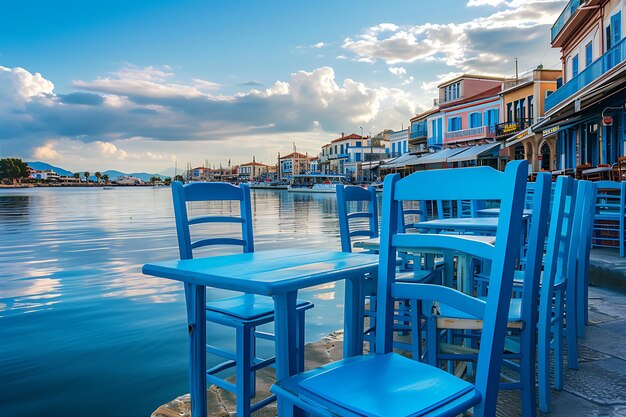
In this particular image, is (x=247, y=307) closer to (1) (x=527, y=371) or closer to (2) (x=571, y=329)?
(1) (x=527, y=371)

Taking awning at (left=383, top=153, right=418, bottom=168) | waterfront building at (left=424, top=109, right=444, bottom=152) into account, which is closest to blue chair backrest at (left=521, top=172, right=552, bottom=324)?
awning at (left=383, top=153, right=418, bottom=168)

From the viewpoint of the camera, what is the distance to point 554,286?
229cm

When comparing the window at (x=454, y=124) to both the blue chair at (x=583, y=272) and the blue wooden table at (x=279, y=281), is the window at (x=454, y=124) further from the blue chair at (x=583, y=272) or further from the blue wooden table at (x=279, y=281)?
the blue wooden table at (x=279, y=281)

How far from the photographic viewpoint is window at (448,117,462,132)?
35.1 m

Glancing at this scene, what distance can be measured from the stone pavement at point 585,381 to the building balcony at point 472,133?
28.9 metres

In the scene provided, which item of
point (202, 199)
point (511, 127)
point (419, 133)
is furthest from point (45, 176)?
point (202, 199)

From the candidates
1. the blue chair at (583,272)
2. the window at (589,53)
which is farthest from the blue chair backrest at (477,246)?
the window at (589,53)

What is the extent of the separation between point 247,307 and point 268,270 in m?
0.73

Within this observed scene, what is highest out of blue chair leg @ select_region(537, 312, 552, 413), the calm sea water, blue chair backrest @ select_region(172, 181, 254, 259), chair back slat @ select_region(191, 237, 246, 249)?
blue chair backrest @ select_region(172, 181, 254, 259)

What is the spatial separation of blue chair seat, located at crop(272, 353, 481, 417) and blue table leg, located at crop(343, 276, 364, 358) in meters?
0.25

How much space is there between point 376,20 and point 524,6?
6274 mm

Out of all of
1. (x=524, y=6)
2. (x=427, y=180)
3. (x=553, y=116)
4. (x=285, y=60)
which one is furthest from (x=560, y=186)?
(x=285, y=60)

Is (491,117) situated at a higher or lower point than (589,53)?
higher

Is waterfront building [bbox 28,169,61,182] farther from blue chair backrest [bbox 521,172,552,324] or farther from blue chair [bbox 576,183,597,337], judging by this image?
blue chair backrest [bbox 521,172,552,324]
